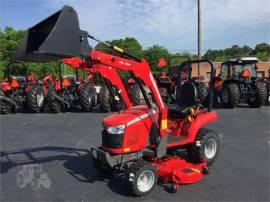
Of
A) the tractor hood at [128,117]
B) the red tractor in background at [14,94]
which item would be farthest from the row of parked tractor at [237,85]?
the tractor hood at [128,117]

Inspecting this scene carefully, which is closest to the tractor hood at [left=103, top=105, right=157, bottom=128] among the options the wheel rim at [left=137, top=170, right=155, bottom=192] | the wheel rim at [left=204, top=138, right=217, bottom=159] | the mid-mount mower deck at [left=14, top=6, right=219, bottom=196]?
the mid-mount mower deck at [left=14, top=6, right=219, bottom=196]

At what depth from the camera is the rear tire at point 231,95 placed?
14367 millimetres

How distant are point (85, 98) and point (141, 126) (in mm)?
8658

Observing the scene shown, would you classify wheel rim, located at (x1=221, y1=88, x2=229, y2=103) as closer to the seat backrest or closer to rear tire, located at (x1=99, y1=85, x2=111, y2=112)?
rear tire, located at (x1=99, y1=85, x2=111, y2=112)

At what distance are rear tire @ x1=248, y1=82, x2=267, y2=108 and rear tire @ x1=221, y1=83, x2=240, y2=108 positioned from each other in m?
0.64

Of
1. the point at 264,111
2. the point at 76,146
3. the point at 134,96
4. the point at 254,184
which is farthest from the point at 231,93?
the point at 254,184

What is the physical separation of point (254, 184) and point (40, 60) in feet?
11.9

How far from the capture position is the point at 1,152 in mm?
7816

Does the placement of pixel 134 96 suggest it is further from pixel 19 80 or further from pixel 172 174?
pixel 172 174

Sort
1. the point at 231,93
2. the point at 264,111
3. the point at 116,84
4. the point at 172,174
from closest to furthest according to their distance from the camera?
the point at 172,174 → the point at 116,84 → the point at 264,111 → the point at 231,93

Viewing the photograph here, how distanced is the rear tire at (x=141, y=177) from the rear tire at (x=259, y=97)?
10293 mm
